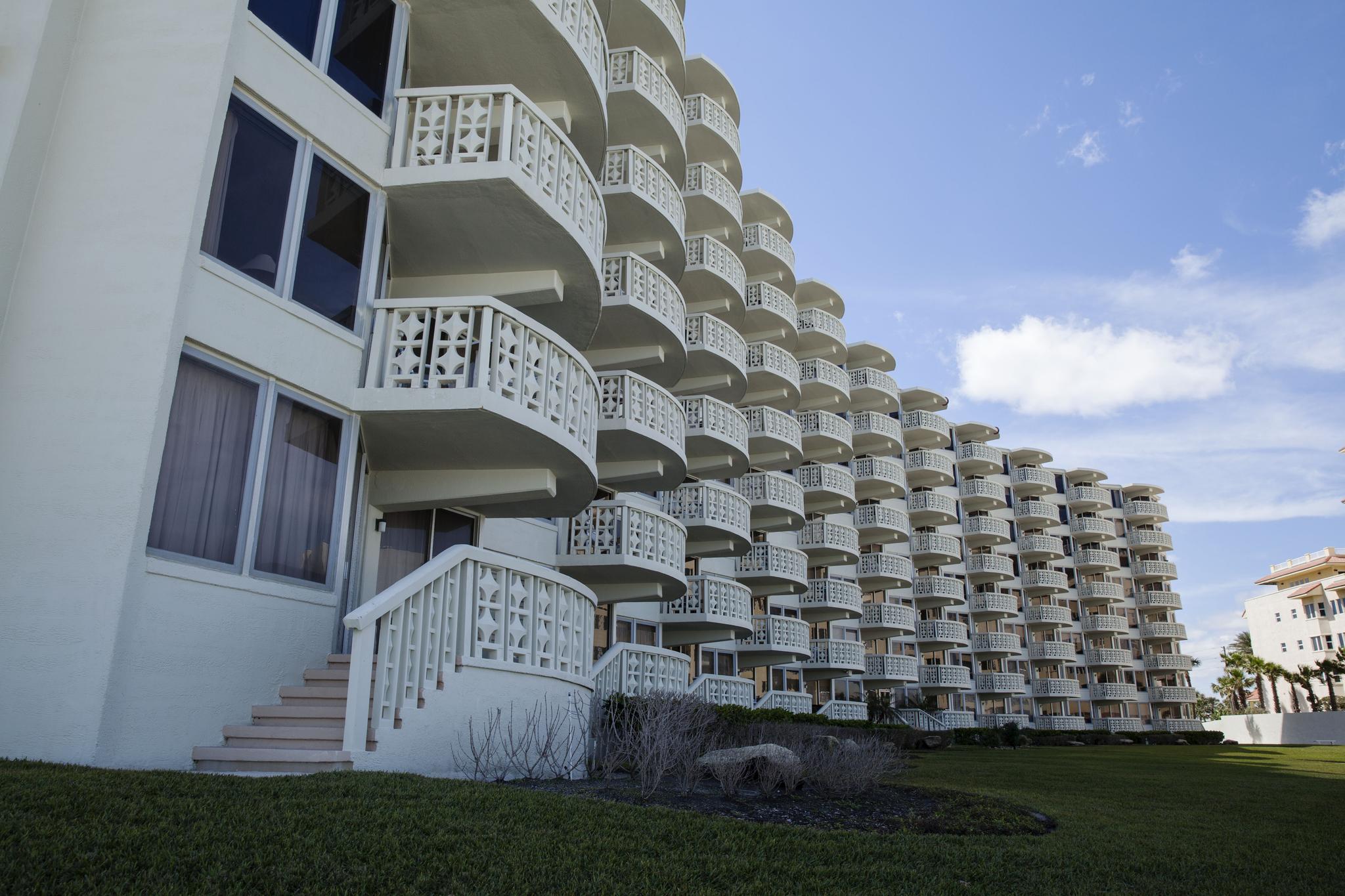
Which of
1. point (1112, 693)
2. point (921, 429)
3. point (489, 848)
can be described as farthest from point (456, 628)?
point (1112, 693)

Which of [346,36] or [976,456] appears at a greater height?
[976,456]

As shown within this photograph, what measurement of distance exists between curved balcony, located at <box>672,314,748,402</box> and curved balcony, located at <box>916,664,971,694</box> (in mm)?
26934

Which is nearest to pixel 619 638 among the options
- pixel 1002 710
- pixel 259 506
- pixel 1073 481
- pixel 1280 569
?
pixel 259 506

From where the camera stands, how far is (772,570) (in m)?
32.2

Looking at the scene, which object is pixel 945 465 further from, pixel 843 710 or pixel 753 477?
pixel 753 477

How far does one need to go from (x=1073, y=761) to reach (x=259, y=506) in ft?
71.7

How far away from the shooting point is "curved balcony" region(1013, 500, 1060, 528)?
66188mm

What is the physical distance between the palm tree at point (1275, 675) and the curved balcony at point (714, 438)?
68.9 m

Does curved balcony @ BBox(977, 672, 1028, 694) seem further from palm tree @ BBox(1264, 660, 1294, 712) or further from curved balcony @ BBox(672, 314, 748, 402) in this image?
palm tree @ BBox(1264, 660, 1294, 712)

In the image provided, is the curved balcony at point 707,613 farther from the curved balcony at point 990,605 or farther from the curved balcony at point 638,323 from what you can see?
the curved balcony at point 990,605

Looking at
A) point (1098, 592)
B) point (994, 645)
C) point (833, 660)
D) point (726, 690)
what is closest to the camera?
point (726, 690)

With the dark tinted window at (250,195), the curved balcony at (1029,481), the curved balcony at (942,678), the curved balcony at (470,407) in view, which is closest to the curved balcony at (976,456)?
the curved balcony at (1029,481)

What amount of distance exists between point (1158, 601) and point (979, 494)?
24499 millimetres

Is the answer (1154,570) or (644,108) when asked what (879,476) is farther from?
(1154,570)
